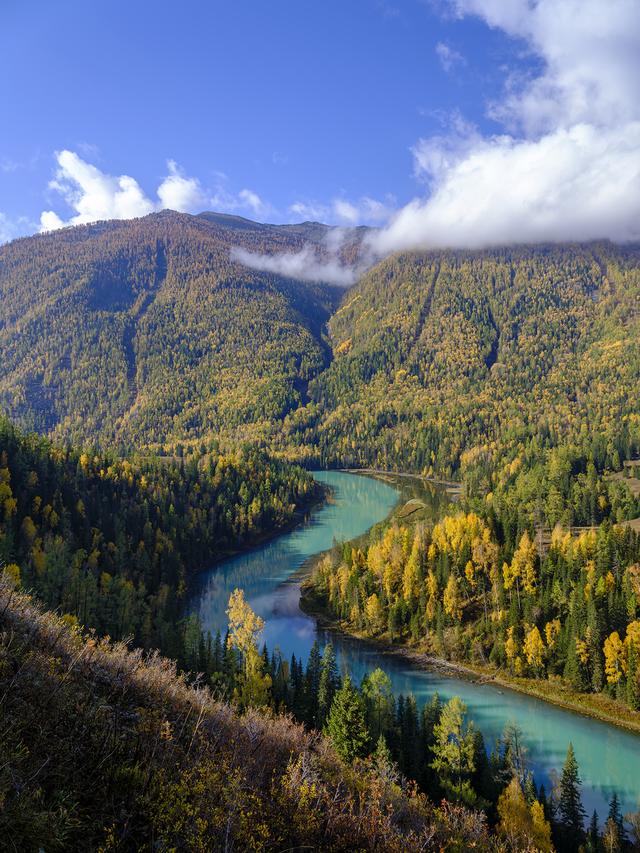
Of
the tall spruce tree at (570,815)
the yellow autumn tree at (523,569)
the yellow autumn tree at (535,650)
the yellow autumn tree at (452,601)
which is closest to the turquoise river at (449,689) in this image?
the yellow autumn tree at (535,650)

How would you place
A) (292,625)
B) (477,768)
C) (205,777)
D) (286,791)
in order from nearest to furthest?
(205,777) < (286,791) < (477,768) < (292,625)

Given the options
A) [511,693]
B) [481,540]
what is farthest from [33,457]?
[511,693]

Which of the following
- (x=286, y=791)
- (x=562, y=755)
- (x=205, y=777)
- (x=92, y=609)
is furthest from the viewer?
(x=92, y=609)

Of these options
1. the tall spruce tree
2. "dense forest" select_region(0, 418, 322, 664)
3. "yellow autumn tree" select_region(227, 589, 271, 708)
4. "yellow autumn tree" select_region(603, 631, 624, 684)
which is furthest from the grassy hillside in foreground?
"yellow autumn tree" select_region(603, 631, 624, 684)

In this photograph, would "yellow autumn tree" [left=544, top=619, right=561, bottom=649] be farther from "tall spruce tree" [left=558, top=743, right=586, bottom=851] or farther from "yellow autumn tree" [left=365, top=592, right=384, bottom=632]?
"tall spruce tree" [left=558, top=743, right=586, bottom=851]

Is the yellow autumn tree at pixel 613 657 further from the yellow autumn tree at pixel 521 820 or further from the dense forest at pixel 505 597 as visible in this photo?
the yellow autumn tree at pixel 521 820

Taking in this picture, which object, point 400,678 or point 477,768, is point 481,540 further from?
point 477,768

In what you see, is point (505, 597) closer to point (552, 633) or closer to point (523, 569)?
point (523, 569)
